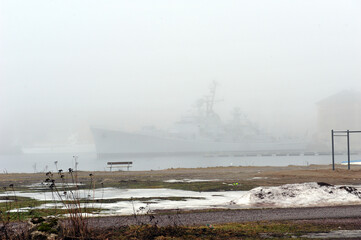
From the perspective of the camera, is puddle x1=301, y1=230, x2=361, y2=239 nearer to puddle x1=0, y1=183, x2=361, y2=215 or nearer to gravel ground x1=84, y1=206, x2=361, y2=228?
gravel ground x1=84, y1=206, x2=361, y2=228

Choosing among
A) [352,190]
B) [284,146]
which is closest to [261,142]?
[284,146]

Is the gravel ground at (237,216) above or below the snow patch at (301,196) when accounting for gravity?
below

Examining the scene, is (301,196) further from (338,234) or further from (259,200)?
(338,234)

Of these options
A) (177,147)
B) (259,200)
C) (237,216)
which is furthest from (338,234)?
(177,147)

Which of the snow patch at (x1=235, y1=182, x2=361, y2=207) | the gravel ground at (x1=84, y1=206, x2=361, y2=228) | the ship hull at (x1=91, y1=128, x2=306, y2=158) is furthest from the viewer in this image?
the ship hull at (x1=91, y1=128, x2=306, y2=158)

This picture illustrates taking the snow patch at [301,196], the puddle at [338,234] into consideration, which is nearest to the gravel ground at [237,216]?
the snow patch at [301,196]

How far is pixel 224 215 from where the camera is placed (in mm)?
11789

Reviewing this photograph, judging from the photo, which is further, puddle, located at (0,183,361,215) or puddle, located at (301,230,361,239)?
puddle, located at (0,183,361,215)

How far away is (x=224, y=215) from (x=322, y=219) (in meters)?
2.45

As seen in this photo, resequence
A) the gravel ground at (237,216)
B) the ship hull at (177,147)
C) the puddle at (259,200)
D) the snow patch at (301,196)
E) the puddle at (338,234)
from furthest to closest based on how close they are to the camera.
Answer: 1. the ship hull at (177,147)
2. the snow patch at (301,196)
3. the puddle at (259,200)
4. the gravel ground at (237,216)
5. the puddle at (338,234)

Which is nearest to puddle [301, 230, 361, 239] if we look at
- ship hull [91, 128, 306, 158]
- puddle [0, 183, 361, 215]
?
puddle [0, 183, 361, 215]

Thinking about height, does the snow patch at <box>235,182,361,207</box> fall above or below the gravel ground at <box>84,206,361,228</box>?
above

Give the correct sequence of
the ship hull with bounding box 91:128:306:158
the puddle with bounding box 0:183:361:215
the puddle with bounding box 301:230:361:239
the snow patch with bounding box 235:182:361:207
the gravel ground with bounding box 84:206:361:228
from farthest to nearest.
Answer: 1. the ship hull with bounding box 91:128:306:158
2. the snow patch with bounding box 235:182:361:207
3. the puddle with bounding box 0:183:361:215
4. the gravel ground with bounding box 84:206:361:228
5. the puddle with bounding box 301:230:361:239

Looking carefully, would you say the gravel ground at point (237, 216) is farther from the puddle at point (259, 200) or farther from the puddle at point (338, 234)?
the puddle at point (338, 234)
